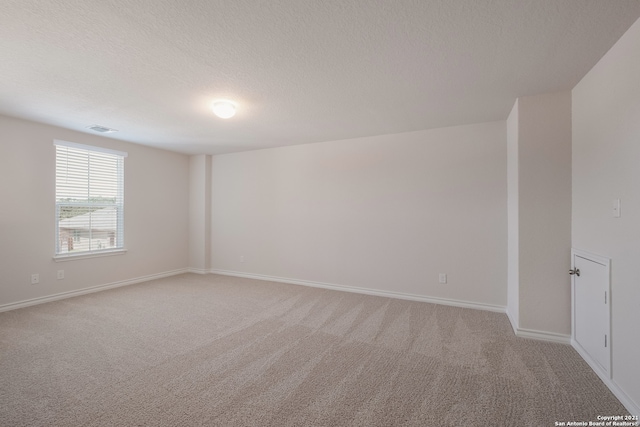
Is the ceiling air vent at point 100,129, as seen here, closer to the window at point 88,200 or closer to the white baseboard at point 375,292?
the window at point 88,200

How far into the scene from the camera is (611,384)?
194 centimetres

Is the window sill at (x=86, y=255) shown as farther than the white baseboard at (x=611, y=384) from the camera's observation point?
Yes

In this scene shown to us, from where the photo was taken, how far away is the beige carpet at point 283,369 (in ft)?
5.64

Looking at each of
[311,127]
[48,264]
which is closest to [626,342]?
[311,127]

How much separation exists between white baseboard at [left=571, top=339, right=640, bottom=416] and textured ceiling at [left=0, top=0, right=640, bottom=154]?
2.32m

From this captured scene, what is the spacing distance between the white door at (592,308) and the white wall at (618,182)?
0.07 m

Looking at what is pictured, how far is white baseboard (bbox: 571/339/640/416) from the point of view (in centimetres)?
171

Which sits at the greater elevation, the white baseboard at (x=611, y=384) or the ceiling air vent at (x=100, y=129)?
the ceiling air vent at (x=100, y=129)

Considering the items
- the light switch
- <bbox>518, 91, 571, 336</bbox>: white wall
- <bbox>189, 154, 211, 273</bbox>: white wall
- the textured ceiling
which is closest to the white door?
<bbox>518, 91, 571, 336</bbox>: white wall

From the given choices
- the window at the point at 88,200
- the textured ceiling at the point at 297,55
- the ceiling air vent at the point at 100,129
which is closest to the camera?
the textured ceiling at the point at 297,55

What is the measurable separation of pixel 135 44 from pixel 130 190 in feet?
11.7

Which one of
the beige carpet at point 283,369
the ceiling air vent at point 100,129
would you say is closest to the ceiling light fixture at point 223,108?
the ceiling air vent at point 100,129

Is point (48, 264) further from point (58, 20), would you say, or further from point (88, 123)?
point (58, 20)

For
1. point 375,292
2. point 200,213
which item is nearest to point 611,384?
point 375,292
